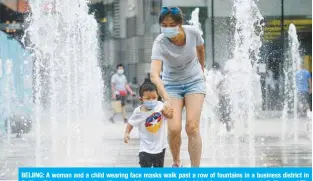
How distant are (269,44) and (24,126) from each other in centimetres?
972

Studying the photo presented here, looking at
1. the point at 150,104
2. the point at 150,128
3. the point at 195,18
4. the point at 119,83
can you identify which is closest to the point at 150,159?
the point at 150,128

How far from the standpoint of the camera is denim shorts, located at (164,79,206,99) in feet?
17.5

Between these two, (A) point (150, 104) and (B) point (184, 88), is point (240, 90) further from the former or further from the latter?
(A) point (150, 104)

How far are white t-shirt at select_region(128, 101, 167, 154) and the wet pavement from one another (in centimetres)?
158

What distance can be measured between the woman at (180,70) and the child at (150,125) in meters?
0.09

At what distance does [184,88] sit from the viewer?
534cm

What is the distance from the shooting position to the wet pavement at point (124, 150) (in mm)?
7366

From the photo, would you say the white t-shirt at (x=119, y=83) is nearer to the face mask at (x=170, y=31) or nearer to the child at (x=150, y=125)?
the child at (x=150, y=125)

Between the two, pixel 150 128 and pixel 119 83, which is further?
pixel 119 83

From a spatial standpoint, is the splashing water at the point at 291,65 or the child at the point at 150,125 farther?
the splashing water at the point at 291,65

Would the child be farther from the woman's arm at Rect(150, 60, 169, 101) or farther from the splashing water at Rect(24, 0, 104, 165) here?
the splashing water at Rect(24, 0, 104, 165)

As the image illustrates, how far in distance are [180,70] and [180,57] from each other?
0.15 meters

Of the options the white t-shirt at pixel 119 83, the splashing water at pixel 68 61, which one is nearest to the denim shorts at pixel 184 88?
the splashing water at pixel 68 61

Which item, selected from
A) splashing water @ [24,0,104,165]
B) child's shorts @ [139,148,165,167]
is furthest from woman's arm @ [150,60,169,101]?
splashing water @ [24,0,104,165]
